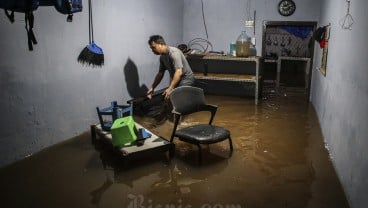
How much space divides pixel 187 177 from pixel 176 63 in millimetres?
2204

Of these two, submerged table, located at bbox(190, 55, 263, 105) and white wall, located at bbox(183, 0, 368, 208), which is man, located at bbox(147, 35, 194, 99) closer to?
submerged table, located at bbox(190, 55, 263, 105)

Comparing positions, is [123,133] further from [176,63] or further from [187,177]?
[176,63]

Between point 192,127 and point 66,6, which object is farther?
point 192,127

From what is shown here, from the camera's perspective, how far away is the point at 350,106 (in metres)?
3.01

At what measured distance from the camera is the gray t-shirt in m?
5.06

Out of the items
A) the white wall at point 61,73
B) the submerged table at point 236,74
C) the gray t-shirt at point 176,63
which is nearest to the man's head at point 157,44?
the gray t-shirt at point 176,63

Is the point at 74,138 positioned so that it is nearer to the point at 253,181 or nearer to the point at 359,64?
the point at 253,181

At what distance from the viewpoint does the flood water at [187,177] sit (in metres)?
2.89

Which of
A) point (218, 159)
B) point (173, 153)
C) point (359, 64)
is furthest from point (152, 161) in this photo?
point (359, 64)

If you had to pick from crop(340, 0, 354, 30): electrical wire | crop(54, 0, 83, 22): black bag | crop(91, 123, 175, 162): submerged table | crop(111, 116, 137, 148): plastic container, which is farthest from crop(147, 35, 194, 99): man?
crop(340, 0, 354, 30): electrical wire

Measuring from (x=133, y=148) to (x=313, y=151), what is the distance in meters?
2.26

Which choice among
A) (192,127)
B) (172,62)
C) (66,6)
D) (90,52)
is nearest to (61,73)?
(90,52)

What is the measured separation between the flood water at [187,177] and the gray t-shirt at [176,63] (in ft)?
3.32

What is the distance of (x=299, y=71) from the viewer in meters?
12.9
